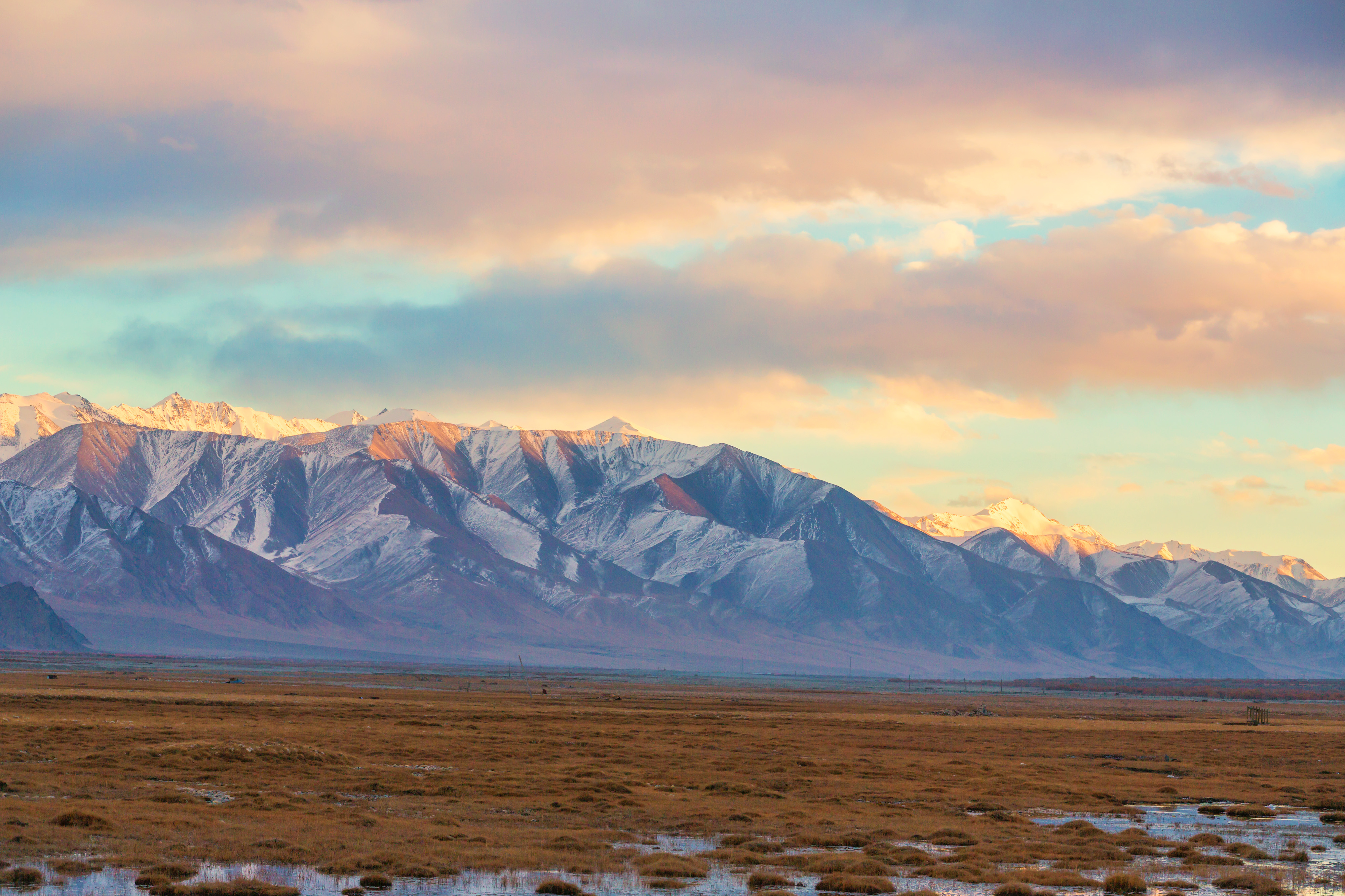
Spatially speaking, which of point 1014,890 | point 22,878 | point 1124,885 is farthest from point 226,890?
point 1124,885

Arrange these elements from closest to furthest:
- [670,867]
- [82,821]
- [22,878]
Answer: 1. [22,878]
2. [670,867]
3. [82,821]

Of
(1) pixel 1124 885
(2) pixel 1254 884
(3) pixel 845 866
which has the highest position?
(2) pixel 1254 884

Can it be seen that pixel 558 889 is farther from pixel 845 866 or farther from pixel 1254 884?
pixel 1254 884

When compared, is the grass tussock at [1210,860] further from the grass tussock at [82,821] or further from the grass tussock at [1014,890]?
the grass tussock at [82,821]

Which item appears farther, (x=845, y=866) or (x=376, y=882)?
(x=845, y=866)

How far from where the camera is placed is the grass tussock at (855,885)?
35375 mm

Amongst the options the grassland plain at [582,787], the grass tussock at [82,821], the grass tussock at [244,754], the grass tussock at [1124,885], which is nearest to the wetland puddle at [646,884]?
the grass tussock at [1124,885]

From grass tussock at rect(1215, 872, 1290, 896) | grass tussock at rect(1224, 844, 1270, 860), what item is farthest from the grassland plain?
grass tussock at rect(1215, 872, 1290, 896)

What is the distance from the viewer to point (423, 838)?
40.9 metres

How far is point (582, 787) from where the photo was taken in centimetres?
5662

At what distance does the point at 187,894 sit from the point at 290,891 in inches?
85.5

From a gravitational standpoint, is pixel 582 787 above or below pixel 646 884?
below

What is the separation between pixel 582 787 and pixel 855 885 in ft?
74.4

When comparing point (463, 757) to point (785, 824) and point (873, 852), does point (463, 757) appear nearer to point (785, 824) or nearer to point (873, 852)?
point (785, 824)
